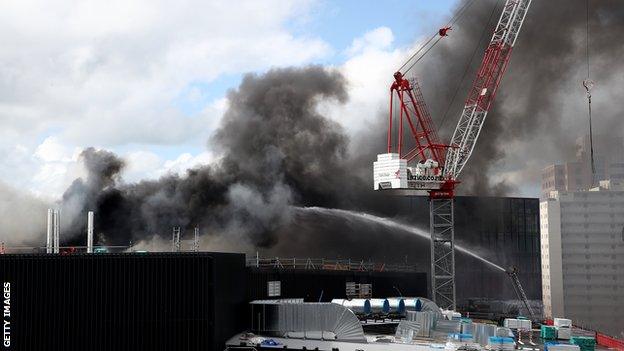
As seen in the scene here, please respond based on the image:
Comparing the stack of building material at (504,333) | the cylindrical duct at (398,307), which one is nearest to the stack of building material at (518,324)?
the cylindrical duct at (398,307)

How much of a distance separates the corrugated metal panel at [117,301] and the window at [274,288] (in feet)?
26.6

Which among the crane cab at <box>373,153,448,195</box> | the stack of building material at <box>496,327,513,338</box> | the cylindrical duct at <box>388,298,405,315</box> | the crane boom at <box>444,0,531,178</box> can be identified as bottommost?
the stack of building material at <box>496,327,513,338</box>

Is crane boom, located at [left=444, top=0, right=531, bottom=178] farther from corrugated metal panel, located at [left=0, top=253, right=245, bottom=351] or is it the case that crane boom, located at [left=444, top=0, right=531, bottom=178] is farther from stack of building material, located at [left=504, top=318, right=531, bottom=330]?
corrugated metal panel, located at [left=0, top=253, right=245, bottom=351]

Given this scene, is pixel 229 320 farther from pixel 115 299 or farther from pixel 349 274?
pixel 349 274

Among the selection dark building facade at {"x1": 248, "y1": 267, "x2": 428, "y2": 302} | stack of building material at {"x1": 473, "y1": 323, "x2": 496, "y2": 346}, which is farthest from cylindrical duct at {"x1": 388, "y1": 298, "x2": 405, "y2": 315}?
stack of building material at {"x1": 473, "y1": 323, "x2": 496, "y2": 346}

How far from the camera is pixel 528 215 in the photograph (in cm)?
17212

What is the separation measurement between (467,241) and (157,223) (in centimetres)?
6809

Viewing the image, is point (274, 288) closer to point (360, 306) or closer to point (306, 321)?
point (360, 306)

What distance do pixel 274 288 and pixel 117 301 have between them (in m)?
15.6

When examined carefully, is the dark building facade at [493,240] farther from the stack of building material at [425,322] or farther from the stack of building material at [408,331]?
the stack of building material at [408,331]

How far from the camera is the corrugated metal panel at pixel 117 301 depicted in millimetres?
61719

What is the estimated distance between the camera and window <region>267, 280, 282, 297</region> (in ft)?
240

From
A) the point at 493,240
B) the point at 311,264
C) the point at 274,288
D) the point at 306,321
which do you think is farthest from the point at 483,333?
the point at 493,240

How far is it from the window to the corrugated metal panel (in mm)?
8094
